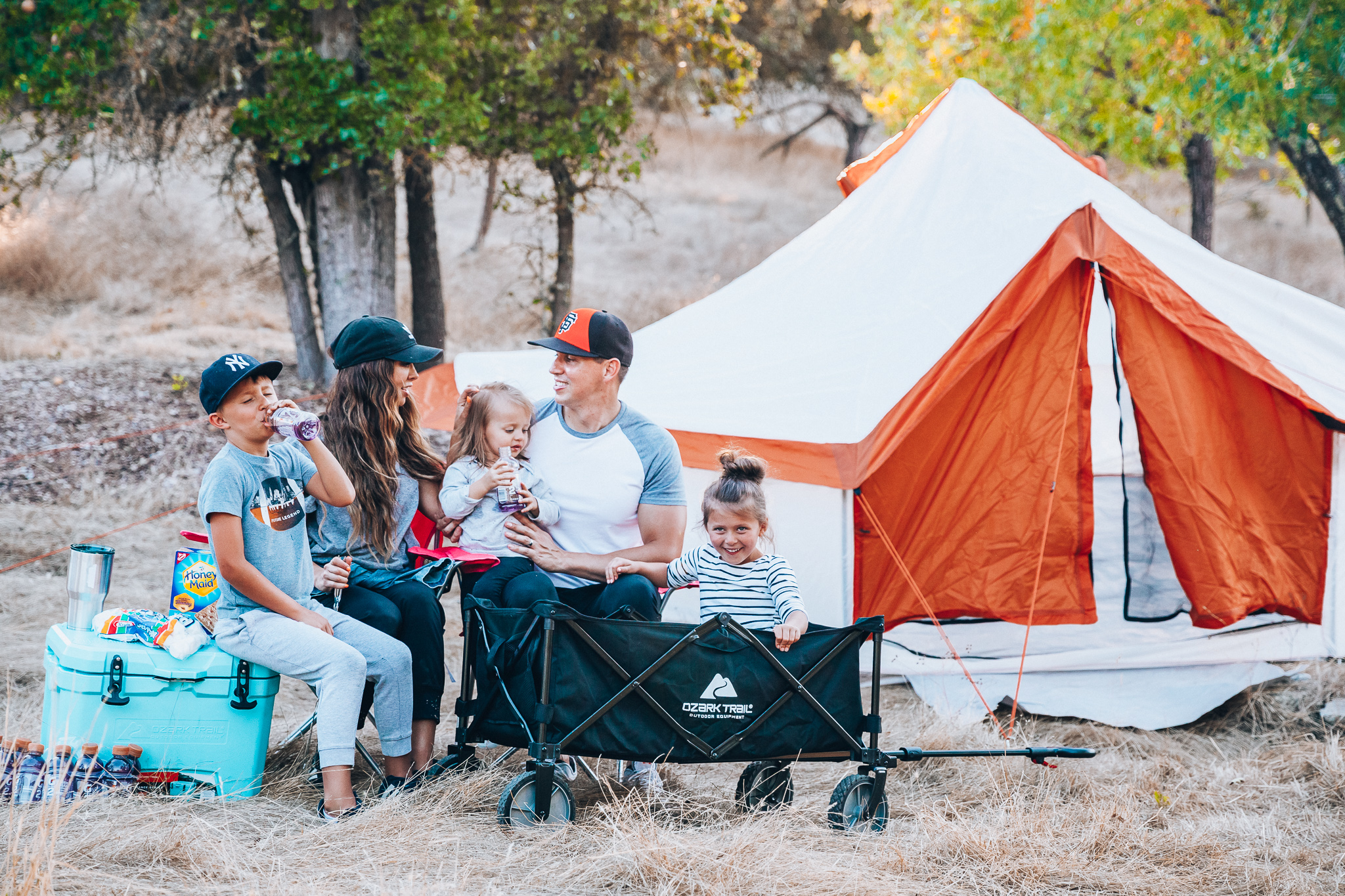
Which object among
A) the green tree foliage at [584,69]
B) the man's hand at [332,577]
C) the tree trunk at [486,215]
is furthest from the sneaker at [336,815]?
the tree trunk at [486,215]

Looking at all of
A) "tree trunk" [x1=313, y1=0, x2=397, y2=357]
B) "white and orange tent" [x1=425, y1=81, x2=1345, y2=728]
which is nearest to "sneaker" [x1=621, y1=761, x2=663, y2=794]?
"white and orange tent" [x1=425, y1=81, x2=1345, y2=728]

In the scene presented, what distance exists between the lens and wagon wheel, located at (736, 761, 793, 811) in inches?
110

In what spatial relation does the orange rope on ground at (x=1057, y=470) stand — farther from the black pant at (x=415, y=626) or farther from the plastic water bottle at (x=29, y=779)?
the plastic water bottle at (x=29, y=779)

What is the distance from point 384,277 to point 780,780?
5666 mm

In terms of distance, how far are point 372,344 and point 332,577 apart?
0.64m

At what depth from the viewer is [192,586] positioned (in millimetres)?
2684

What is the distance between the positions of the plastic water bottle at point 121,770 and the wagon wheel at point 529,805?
856 millimetres

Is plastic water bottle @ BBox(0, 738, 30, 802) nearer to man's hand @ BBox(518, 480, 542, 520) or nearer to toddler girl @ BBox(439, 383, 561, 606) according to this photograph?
toddler girl @ BBox(439, 383, 561, 606)

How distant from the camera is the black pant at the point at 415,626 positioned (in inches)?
111

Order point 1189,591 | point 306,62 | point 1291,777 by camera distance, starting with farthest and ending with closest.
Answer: point 306,62, point 1189,591, point 1291,777

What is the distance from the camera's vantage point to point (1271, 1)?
689cm

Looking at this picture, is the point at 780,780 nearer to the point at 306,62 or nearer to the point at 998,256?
the point at 998,256

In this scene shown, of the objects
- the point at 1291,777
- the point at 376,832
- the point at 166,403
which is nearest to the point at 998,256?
the point at 1291,777

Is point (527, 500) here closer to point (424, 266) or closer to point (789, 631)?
point (789, 631)
